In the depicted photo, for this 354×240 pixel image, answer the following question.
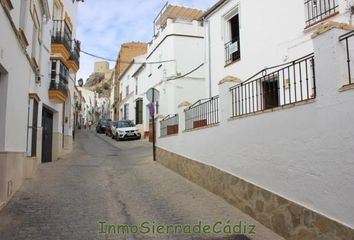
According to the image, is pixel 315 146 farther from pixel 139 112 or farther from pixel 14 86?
pixel 139 112

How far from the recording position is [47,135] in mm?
14703

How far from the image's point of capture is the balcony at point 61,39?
1489 cm

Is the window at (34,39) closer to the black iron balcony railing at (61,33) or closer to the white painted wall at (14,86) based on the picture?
the white painted wall at (14,86)

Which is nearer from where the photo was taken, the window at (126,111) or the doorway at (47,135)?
the doorway at (47,135)

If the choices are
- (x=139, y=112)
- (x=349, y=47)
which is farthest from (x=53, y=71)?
(x=139, y=112)

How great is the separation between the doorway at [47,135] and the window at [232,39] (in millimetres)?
7268

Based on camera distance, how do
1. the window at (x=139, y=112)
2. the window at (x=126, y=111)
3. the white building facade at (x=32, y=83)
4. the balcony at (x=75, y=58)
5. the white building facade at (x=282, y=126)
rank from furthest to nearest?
1. the window at (x=126, y=111)
2. the window at (x=139, y=112)
3. the balcony at (x=75, y=58)
4. the white building facade at (x=32, y=83)
5. the white building facade at (x=282, y=126)

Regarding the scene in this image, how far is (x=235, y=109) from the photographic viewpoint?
28.1ft

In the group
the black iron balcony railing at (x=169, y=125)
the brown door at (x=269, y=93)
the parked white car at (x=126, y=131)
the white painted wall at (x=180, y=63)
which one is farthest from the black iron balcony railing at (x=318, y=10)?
the parked white car at (x=126, y=131)

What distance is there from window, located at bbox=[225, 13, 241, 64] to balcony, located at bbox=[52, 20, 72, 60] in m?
6.75

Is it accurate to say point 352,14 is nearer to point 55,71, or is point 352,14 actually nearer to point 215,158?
point 215,158

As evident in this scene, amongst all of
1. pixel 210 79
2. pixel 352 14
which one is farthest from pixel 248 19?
pixel 352 14

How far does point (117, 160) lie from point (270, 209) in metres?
10.0

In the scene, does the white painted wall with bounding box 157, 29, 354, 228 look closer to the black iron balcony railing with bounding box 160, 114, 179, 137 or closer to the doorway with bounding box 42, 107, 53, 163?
the black iron balcony railing with bounding box 160, 114, 179, 137
